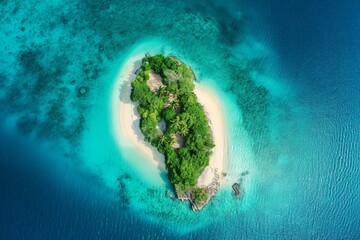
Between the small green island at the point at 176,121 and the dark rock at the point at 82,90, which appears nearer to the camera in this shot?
the small green island at the point at 176,121

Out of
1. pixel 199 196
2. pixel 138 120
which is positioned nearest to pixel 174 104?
pixel 138 120

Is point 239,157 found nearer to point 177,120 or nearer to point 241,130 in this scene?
point 241,130

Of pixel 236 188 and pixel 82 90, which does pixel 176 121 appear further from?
pixel 82 90

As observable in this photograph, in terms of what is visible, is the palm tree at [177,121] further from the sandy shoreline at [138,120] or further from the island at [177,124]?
the sandy shoreline at [138,120]

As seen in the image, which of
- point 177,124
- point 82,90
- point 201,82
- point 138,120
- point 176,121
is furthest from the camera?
point 201,82

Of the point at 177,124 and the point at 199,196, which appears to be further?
the point at 177,124

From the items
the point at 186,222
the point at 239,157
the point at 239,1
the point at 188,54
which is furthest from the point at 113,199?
the point at 239,1

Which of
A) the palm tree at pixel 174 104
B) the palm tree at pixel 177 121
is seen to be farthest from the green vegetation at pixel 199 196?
the palm tree at pixel 174 104
